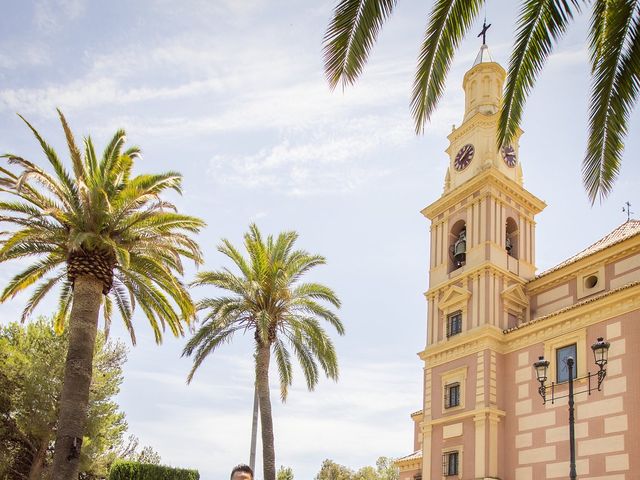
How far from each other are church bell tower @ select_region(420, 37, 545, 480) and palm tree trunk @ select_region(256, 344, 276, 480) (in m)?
7.47

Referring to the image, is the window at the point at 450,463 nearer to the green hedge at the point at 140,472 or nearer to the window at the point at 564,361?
the window at the point at 564,361

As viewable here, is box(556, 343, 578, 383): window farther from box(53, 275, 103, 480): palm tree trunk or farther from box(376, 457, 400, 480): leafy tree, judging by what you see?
box(376, 457, 400, 480): leafy tree

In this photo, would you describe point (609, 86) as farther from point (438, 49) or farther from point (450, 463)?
point (450, 463)

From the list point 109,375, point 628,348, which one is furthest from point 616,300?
point 109,375

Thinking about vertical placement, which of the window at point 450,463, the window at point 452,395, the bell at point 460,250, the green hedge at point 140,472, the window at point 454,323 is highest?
the bell at point 460,250

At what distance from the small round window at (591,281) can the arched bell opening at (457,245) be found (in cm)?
519

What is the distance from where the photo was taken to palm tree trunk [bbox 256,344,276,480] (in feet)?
79.9

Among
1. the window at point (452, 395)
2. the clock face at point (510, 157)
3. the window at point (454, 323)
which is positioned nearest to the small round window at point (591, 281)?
the window at point (454, 323)

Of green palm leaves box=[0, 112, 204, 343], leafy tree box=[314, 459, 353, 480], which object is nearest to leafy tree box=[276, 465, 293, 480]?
leafy tree box=[314, 459, 353, 480]

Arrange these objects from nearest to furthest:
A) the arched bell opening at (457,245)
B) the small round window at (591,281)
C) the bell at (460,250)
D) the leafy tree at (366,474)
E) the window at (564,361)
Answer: the window at (564,361), the small round window at (591,281), the bell at (460,250), the arched bell opening at (457,245), the leafy tree at (366,474)

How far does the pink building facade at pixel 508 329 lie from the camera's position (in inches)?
955

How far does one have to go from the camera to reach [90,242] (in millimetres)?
18656

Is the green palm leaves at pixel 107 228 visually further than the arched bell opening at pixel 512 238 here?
No

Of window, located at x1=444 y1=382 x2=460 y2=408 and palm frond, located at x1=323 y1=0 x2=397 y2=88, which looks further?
window, located at x1=444 y1=382 x2=460 y2=408
